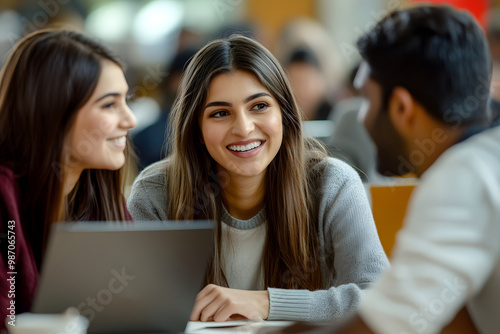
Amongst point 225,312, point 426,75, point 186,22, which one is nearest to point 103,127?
point 225,312

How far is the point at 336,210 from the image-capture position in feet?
5.92

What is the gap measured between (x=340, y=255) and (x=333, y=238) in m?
0.06

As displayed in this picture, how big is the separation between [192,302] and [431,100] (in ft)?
2.10

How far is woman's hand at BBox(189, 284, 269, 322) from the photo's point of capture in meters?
1.49

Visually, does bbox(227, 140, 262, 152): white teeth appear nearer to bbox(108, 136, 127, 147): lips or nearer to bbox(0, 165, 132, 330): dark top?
bbox(108, 136, 127, 147): lips

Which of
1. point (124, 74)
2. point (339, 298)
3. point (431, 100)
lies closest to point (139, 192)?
point (124, 74)

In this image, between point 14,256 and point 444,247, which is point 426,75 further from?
point 14,256

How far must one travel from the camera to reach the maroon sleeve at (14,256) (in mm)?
1397

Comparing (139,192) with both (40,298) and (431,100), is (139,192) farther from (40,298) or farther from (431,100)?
(431,100)

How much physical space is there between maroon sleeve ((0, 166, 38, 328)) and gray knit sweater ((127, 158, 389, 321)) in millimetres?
505

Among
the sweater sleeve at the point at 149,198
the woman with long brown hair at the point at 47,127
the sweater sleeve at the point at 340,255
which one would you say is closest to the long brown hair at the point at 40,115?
the woman with long brown hair at the point at 47,127

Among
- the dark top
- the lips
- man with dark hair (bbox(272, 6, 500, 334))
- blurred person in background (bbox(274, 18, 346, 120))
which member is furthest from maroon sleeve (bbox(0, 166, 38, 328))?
blurred person in background (bbox(274, 18, 346, 120))

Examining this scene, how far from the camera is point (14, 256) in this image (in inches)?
55.7

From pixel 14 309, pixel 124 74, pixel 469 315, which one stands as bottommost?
pixel 469 315
